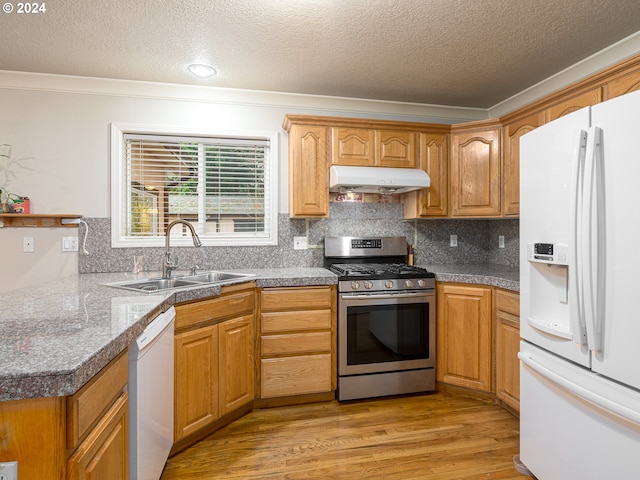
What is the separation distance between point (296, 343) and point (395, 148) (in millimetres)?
1770

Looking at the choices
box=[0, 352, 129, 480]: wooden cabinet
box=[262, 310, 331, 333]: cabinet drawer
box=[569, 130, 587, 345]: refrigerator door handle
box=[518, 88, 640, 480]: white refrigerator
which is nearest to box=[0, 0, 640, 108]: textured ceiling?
box=[518, 88, 640, 480]: white refrigerator

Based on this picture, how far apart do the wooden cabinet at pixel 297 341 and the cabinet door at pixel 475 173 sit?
4.59ft

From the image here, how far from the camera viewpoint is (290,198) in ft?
Answer: 9.76

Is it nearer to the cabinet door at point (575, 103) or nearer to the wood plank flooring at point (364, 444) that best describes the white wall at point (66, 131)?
the wood plank flooring at point (364, 444)

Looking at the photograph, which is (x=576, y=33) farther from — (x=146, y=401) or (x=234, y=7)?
(x=146, y=401)

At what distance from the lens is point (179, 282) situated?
8.11 feet

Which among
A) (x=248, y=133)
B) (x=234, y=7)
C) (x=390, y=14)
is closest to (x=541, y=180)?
(x=390, y=14)

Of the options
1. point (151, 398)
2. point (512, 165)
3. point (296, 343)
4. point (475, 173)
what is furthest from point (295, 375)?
point (512, 165)

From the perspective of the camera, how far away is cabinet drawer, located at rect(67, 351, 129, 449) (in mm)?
890

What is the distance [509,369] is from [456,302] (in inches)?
21.8

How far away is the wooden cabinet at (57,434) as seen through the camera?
0.84 metres

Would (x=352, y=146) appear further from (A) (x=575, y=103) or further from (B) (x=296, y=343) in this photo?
(B) (x=296, y=343)

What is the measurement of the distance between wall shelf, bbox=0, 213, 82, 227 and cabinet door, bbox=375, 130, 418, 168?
95.6 inches

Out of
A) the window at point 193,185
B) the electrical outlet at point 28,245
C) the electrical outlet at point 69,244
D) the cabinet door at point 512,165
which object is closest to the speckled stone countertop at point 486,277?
the cabinet door at point 512,165
